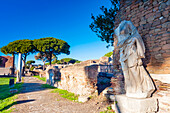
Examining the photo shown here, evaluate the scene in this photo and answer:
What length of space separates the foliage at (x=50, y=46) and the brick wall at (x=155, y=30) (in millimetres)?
27143

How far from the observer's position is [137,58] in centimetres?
272

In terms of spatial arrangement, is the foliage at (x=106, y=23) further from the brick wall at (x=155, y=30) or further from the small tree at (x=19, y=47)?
the small tree at (x=19, y=47)

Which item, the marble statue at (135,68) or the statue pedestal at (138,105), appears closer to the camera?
the statue pedestal at (138,105)

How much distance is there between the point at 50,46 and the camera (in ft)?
96.1

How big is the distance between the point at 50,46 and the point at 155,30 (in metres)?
28.3

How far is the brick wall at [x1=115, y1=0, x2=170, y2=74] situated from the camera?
3.14 m

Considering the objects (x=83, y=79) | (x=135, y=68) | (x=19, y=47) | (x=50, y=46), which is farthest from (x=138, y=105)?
(x=19, y=47)

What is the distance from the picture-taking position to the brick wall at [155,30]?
314cm

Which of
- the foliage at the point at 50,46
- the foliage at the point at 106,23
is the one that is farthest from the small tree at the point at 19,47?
the foliage at the point at 106,23

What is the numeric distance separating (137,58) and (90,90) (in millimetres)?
3920

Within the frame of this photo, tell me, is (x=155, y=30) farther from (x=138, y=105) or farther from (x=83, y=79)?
(x=83, y=79)

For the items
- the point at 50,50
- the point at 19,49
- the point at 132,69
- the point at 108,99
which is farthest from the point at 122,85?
the point at 19,49

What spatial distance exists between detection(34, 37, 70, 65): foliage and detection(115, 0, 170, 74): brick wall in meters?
27.1

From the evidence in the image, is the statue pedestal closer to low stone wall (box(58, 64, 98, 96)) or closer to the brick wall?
the brick wall
